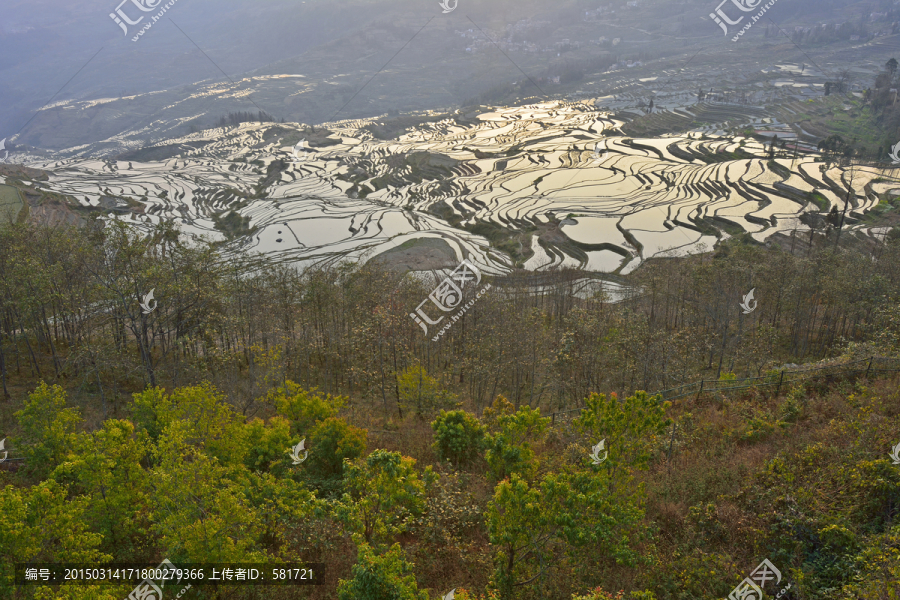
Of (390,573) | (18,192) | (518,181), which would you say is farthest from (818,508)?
(18,192)

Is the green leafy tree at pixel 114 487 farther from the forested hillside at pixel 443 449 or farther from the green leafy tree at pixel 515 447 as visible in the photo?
the green leafy tree at pixel 515 447

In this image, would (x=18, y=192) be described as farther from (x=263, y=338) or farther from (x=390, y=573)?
(x=390, y=573)

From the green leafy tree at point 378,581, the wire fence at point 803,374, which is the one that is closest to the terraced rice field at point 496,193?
the wire fence at point 803,374

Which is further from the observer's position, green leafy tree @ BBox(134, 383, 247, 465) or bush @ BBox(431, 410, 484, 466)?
bush @ BBox(431, 410, 484, 466)
